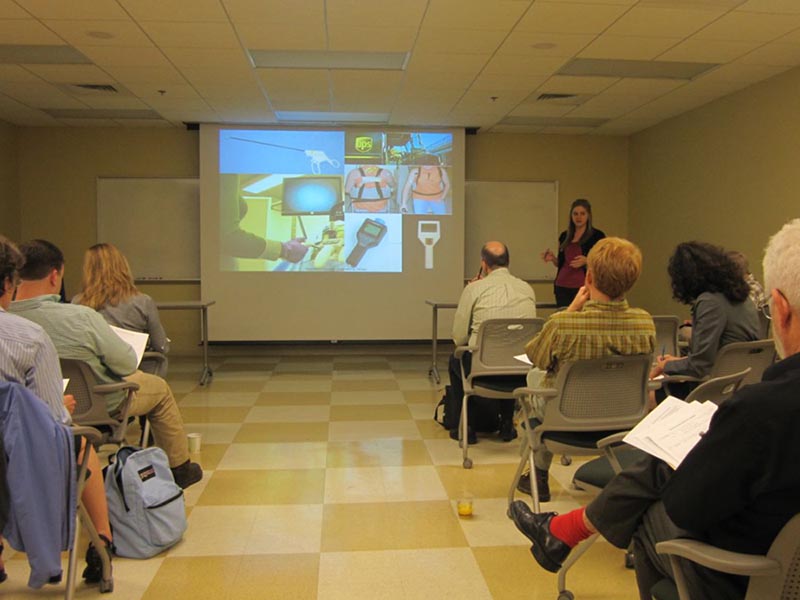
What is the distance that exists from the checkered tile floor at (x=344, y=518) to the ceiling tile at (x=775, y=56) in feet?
11.2

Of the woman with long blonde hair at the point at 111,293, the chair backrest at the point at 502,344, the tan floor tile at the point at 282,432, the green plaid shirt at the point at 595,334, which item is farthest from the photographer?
the tan floor tile at the point at 282,432

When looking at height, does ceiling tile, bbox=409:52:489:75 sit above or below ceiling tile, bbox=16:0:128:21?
above

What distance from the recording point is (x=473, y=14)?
420 centimetres

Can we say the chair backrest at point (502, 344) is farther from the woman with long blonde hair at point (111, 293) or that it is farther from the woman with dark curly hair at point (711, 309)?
the woman with long blonde hair at point (111, 293)

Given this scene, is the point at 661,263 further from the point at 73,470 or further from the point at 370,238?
the point at 73,470

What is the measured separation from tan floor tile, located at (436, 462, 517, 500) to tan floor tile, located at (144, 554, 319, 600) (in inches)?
38.8

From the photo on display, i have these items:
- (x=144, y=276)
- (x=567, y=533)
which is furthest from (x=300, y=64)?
(x=567, y=533)

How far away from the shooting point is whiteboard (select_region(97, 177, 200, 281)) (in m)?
7.91

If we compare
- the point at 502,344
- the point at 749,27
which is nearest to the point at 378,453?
the point at 502,344

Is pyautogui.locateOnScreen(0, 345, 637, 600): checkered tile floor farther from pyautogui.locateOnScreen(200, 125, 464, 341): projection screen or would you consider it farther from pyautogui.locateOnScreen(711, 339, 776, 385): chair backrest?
pyautogui.locateOnScreen(200, 125, 464, 341): projection screen

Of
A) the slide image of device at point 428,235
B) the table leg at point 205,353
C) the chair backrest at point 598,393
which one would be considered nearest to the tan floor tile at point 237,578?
the chair backrest at point 598,393

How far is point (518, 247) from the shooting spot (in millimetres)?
8289

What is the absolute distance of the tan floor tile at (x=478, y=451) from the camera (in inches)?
151

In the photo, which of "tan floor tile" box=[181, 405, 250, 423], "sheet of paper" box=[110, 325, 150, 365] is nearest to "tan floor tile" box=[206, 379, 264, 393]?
"tan floor tile" box=[181, 405, 250, 423]
